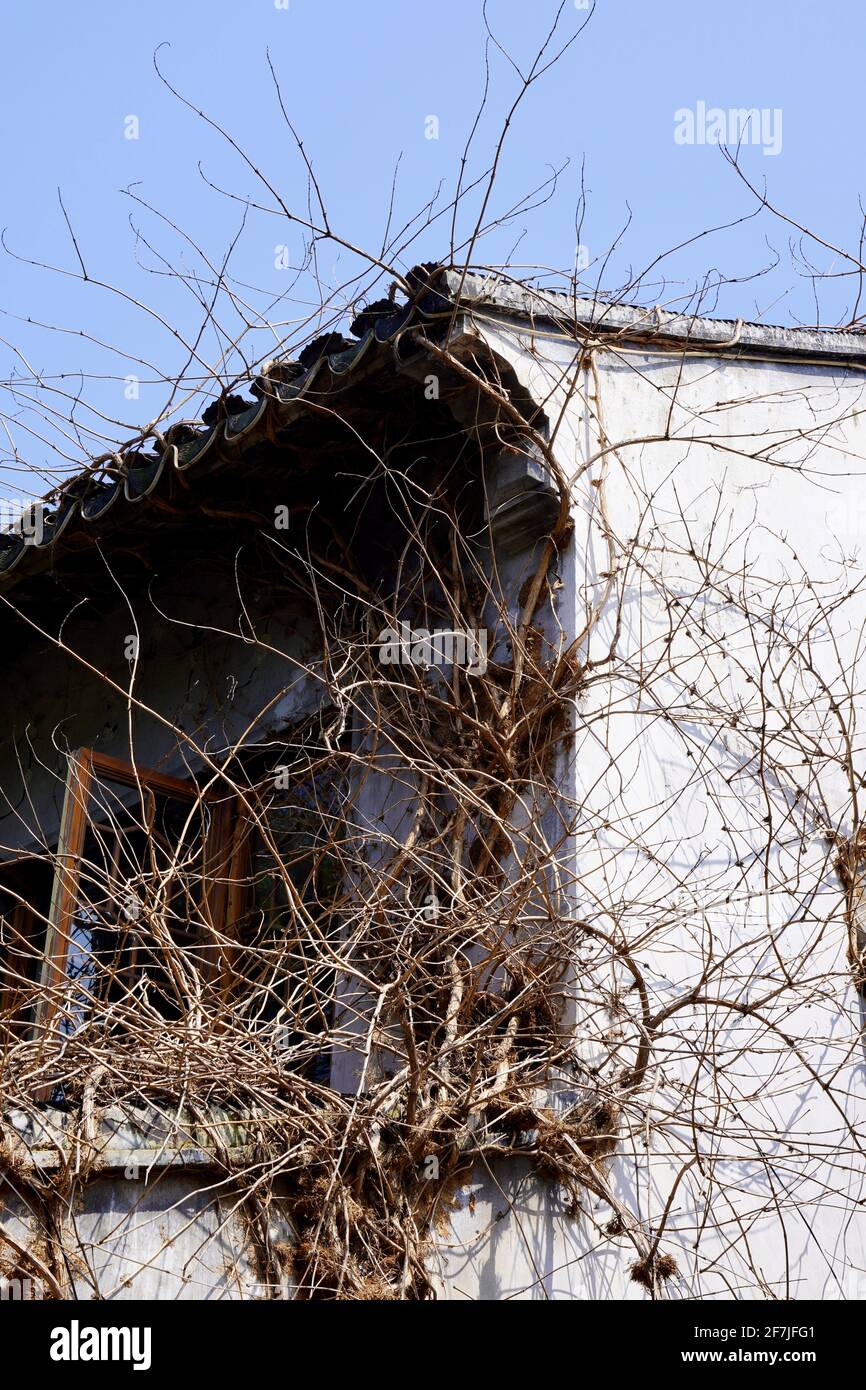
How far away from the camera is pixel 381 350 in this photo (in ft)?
15.8

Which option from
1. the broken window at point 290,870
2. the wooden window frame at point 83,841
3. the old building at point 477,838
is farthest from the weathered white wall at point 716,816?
the wooden window frame at point 83,841

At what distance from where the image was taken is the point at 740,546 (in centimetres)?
540

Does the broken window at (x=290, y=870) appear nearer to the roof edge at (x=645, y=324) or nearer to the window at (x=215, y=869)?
the window at (x=215, y=869)

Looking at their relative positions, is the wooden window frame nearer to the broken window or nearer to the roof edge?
the broken window

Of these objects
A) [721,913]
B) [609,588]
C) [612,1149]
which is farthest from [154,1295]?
[609,588]

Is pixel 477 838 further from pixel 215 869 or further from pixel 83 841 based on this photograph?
pixel 83 841

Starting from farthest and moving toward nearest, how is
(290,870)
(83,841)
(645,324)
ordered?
(290,870)
(645,324)
(83,841)

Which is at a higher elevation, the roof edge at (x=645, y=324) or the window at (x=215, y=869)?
the roof edge at (x=645, y=324)

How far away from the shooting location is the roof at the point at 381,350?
483cm

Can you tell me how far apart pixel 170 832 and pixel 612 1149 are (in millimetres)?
2308

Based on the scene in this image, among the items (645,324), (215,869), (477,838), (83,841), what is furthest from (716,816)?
(83,841)

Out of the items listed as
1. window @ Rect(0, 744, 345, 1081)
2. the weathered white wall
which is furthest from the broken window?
the weathered white wall
